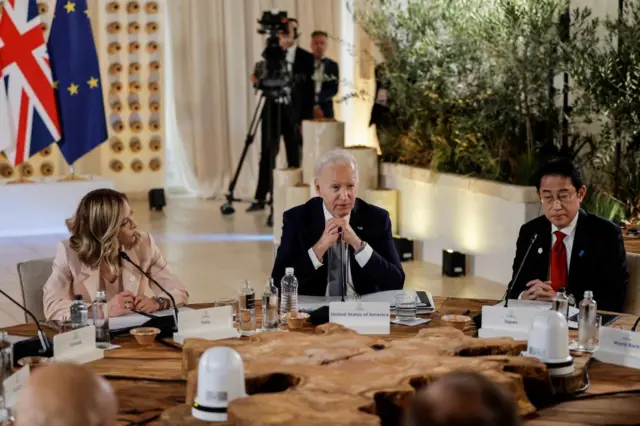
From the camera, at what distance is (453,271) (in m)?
7.86

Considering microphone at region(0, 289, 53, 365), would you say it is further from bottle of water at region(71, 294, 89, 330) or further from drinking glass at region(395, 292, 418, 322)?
drinking glass at region(395, 292, 418, 322)

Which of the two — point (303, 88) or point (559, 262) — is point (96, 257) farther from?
point (303, 88)

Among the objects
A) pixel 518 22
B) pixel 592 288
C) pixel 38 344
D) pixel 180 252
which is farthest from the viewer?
pixel 180 252

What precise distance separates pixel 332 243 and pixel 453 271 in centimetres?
386

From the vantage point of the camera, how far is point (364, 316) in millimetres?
3309

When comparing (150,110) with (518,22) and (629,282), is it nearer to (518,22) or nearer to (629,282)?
(518,22)

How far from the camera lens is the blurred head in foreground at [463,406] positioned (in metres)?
1.43

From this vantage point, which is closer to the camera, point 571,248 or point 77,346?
point 77,346

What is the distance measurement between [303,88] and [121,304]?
7510 mm

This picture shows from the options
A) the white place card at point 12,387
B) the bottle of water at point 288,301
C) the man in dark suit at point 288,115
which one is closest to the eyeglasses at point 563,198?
the bottle of water at point 288,301

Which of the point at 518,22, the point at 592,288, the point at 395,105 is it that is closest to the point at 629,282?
the point at 592,288

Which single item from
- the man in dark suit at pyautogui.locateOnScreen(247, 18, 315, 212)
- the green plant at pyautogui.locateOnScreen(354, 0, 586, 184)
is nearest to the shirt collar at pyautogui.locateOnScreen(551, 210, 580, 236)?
the green plant at pyautogui.locateOnScreen(354, 0, 586, 184)

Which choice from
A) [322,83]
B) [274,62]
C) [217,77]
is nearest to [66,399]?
[274,62]

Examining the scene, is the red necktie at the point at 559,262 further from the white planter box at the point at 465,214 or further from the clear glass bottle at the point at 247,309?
the white planter box at the point at 465,214
